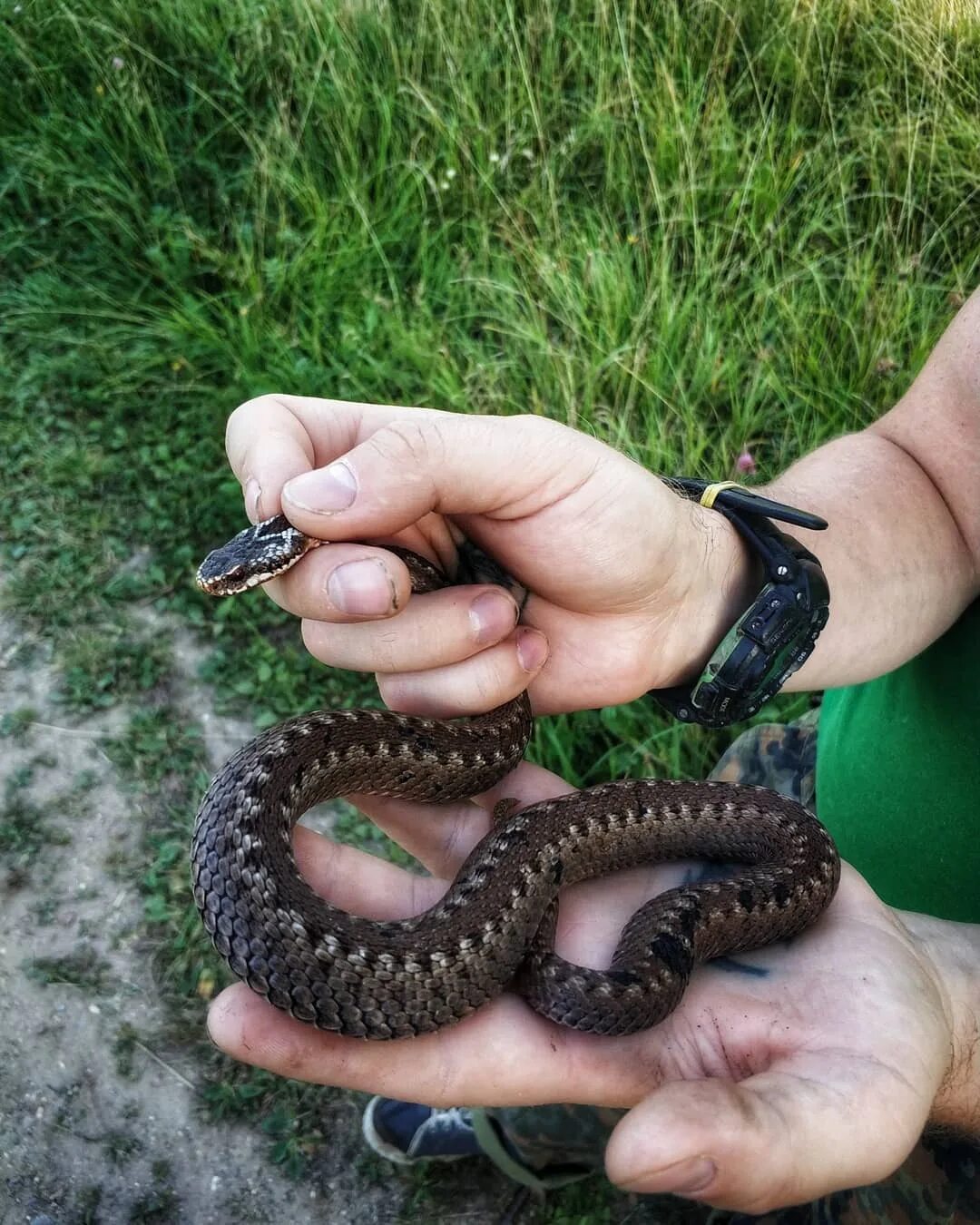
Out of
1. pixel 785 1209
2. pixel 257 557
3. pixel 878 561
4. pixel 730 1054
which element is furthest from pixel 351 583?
pixel 785 1209

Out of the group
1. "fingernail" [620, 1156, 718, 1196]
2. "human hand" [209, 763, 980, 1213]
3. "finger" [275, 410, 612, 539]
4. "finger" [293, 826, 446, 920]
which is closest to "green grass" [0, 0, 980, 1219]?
"finger" [293, 826, 446, 920]

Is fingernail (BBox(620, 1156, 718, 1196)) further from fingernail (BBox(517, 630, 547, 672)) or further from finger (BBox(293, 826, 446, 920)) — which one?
fingernail (BBox(517, 630, 547, 672))

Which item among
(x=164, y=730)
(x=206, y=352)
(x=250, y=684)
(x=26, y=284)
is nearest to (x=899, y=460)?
(x=250, y=684)

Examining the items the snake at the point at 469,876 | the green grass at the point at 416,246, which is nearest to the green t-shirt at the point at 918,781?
the snake at the point at 469,876

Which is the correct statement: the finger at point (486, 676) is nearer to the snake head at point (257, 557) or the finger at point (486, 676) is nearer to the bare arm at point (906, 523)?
the snake head at point (257, 557)

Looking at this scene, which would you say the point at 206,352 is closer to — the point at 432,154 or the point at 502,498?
the point at 432,154
